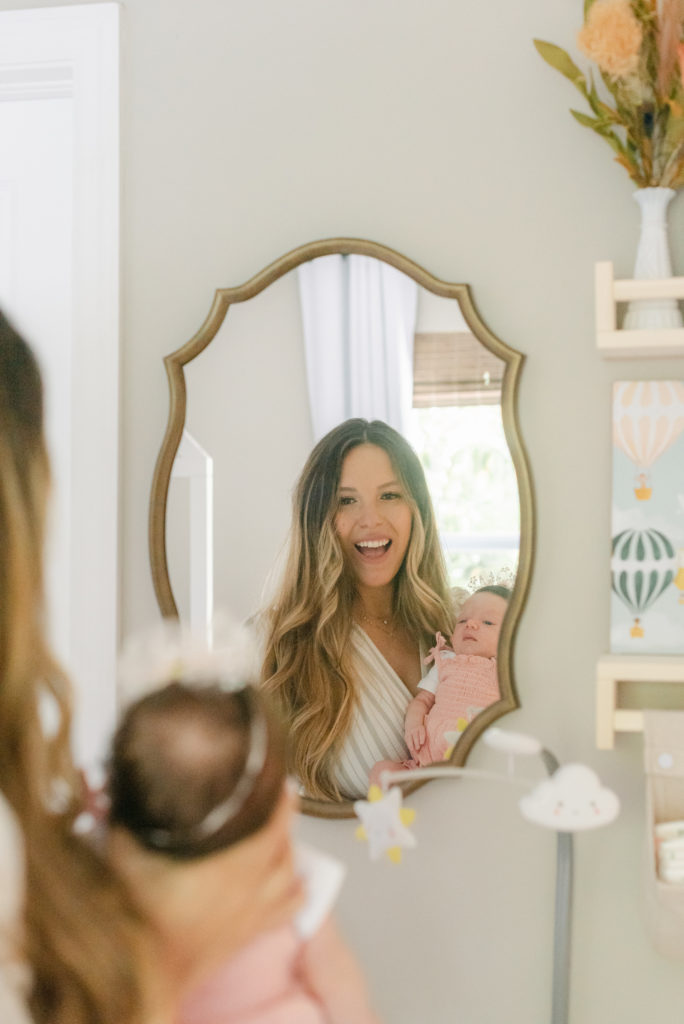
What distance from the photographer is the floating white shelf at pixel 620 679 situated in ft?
3.94

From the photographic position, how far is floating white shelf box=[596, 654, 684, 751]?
1.20 m

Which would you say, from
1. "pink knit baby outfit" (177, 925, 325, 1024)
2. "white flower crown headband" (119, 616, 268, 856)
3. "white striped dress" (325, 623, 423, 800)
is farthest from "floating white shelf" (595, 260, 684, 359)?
"pink knit baby outfit" (177, 925, 325, 1024)

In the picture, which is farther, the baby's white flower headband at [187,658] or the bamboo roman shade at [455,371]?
the bamboo roman shade at [455,371]

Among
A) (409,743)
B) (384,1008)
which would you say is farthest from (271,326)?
(384,1008)

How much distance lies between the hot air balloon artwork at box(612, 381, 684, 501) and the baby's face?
24 cm

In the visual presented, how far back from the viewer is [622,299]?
1.21 meters

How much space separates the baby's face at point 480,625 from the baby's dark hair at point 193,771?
47cm

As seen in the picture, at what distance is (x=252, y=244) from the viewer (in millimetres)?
1394

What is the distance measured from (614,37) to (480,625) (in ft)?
2.40

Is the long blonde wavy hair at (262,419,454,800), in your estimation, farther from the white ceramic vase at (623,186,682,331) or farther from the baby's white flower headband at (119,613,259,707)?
the white ceramic vase at (623,186,682,331)

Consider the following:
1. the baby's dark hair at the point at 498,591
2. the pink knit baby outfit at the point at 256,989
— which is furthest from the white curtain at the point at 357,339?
the pink knit baby outfit at the point at 256,989

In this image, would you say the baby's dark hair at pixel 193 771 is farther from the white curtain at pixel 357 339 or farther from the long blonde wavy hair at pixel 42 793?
the white curtain at pixel 357 339

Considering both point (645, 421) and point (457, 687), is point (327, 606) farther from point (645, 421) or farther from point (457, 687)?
point (645, 421)

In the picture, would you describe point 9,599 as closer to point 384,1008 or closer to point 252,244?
point 252,244
